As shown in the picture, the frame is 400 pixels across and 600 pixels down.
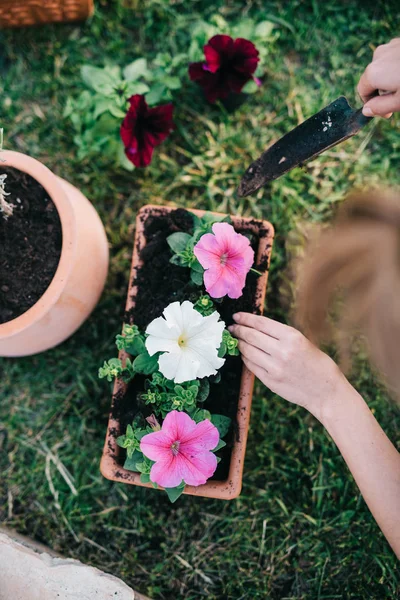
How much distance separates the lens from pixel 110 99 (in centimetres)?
192

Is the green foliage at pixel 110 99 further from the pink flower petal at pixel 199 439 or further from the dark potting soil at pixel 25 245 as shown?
the pink flower petal at pixel 199 439

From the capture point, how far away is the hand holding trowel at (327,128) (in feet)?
4.70

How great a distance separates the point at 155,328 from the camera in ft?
4.65

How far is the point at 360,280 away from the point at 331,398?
2.36 feet

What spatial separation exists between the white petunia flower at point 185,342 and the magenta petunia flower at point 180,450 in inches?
4.5

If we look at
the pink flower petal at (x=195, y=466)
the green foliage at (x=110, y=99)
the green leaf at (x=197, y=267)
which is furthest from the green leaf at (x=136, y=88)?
the pink flower petal at (x=195, y=466)

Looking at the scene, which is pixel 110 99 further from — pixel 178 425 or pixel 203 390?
pixel 178 425

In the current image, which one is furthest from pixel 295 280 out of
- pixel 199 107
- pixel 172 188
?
pixel 199 107

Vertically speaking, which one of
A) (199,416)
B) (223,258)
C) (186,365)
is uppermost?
(223,258)

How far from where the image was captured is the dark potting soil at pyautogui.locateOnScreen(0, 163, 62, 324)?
1.69m

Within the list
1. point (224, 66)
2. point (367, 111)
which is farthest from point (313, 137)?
point (224, 66)

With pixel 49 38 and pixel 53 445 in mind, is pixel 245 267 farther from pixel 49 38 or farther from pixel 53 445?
pixel 49 38

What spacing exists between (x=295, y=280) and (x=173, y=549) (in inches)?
43.9

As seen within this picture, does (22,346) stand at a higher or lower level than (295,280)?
lower
